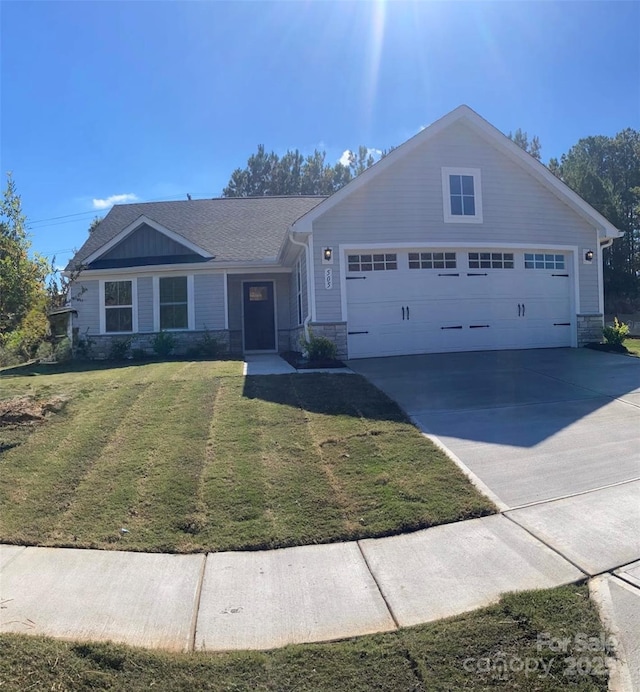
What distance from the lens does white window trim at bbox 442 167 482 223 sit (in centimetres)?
1189

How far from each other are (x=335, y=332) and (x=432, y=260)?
2982 mm

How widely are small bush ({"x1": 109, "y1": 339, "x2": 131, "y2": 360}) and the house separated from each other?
0.29 meters

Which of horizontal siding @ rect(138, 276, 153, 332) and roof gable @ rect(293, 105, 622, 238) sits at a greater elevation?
roof gable @ rect(293, 105, 622, 238)

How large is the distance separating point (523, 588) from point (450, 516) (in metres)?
1.01

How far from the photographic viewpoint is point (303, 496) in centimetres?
436

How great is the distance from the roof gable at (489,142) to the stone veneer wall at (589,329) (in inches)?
88.0

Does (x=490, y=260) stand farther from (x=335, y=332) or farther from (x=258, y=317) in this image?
(x=258, y=317)

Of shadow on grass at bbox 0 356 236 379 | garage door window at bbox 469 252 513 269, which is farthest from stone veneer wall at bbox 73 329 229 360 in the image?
garage door window at bbox 469 252 513 269

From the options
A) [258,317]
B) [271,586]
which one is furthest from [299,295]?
[271,586]

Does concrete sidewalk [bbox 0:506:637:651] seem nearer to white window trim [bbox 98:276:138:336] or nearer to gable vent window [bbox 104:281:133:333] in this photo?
white window trim [bbox 98:276:138:336]

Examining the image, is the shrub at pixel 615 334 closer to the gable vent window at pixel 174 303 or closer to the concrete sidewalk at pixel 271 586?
the concrete sidewalk at pixel 271 586

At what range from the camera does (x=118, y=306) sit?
14.6 metres

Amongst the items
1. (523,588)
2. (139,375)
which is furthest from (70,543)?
(139,375)

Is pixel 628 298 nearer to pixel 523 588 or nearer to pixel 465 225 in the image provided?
pixel 465 225
